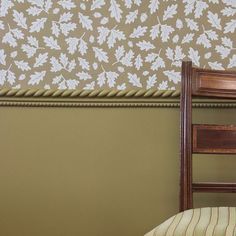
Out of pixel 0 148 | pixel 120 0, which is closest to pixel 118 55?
pixel 120 0

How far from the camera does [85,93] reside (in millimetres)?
1116

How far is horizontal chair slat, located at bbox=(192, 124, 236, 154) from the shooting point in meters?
0.96

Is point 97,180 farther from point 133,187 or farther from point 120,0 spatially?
point 120,0

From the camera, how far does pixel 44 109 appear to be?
1.13 metres

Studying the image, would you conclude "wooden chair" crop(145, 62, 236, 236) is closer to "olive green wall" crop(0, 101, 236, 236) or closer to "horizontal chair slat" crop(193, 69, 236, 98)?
"horizontal chair slat" crop(193, 69, 236, 98)

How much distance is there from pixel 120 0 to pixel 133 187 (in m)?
0.52

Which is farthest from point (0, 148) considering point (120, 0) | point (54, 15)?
point (120, 0)

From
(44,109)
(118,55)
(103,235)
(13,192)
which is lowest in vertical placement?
(103,235)

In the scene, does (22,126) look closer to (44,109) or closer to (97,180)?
(44,109)

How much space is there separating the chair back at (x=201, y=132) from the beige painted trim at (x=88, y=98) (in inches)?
5.1

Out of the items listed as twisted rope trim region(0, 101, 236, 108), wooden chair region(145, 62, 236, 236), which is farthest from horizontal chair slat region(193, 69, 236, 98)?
twisted rope trim region(0, 101, 236, 108)

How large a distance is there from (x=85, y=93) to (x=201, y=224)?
528mm

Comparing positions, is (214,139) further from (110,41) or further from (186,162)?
(110,41)

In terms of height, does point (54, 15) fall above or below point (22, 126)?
above
